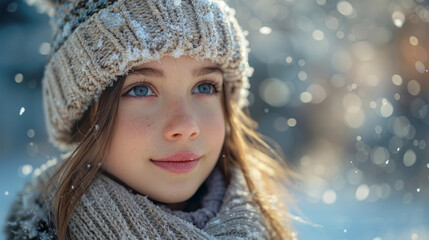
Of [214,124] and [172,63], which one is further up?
[172,63]

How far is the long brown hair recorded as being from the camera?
130cm

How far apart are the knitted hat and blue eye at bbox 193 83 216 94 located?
78 millimetres

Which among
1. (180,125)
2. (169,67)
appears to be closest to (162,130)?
(180,125)

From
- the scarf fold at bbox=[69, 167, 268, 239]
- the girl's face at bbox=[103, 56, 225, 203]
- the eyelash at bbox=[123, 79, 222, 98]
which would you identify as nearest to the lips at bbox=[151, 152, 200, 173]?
the girl's face at bbox=[103, 56, 225, 203]

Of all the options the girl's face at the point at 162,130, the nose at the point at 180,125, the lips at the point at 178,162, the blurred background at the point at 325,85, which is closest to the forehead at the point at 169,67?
the girl's face at the point at 162,130

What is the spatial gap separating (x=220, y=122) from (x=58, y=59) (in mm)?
582

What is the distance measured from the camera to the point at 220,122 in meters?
1.45

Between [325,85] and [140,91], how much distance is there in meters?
3.95

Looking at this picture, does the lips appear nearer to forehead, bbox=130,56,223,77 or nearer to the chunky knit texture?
the chunky knit texture

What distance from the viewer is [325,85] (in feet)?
16.4

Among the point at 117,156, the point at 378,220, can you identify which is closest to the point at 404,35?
the point at 378,220

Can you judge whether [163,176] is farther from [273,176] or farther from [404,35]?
[404,35]

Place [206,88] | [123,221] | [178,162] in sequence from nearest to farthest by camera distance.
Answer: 1. [123,221]
2. [178,162]
3. [206,88]

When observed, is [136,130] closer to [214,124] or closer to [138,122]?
[138,122]
